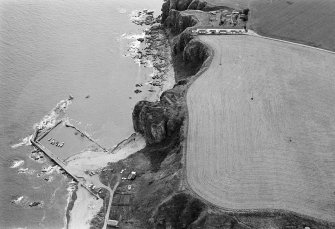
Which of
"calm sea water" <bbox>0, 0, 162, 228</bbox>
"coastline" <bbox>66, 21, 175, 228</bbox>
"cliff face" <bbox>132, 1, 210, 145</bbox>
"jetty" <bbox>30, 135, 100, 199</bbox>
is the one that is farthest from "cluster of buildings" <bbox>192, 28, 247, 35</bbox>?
"jetty" <bbox>30, 135, 100, 199</bbox>

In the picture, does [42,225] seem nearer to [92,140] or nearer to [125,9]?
[92,140]

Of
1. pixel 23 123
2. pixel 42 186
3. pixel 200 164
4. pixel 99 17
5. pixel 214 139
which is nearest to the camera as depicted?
pixel 200 164

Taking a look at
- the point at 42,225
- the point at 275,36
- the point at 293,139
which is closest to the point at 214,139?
the point at 293,139

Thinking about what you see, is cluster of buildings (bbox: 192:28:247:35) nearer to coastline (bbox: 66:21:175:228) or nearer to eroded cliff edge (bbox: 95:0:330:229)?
eroded cliff edge (bbox: 95:0:330:229)

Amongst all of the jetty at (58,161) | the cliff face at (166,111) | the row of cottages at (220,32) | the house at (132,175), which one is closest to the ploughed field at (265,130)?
the cliff face at (166,111)

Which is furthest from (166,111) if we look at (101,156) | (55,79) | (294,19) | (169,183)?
(294,19)
